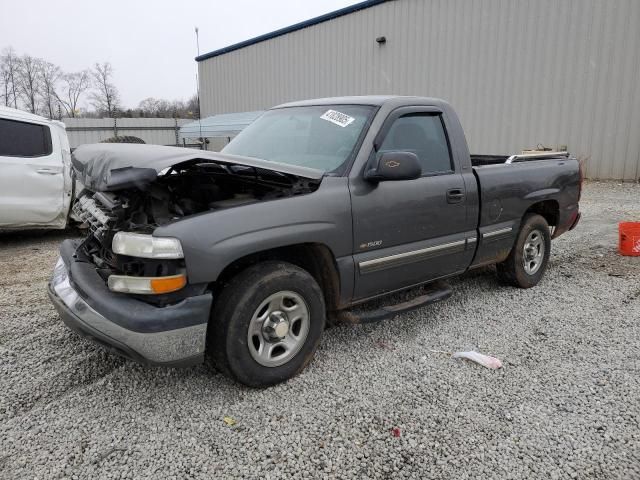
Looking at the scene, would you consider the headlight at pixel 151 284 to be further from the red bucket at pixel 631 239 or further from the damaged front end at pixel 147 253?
the red bucket at pixel 631 239

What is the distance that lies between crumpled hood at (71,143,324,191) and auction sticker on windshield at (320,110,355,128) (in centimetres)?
65

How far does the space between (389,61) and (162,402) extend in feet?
54.6

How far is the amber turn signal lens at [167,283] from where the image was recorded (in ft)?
8.45

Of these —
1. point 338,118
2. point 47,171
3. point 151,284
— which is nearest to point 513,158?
point 338,118

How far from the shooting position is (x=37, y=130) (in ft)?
21.9

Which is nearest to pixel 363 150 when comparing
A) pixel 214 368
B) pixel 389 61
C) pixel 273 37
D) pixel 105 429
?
pixel 214 368

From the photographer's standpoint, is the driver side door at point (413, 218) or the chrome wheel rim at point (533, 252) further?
the chrome wheel rim at point (533, 252)

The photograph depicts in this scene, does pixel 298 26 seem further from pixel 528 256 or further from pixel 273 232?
pixel 273 232

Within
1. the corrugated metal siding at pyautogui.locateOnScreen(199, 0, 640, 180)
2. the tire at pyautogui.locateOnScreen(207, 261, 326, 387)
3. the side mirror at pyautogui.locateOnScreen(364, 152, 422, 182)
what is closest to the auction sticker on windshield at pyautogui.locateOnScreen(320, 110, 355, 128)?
the side mirror at pyautogui.locateOnScreen(364, 152, 422, 182)

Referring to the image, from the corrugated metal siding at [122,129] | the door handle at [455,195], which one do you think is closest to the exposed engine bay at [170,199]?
the door handle at [455,195]

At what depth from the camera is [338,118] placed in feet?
12.3

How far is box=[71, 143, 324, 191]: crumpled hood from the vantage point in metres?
2.57

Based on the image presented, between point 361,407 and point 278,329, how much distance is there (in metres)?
0.67

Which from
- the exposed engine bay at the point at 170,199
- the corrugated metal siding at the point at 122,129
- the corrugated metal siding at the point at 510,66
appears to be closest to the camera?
the exposed engine bay at the point at 170,199
